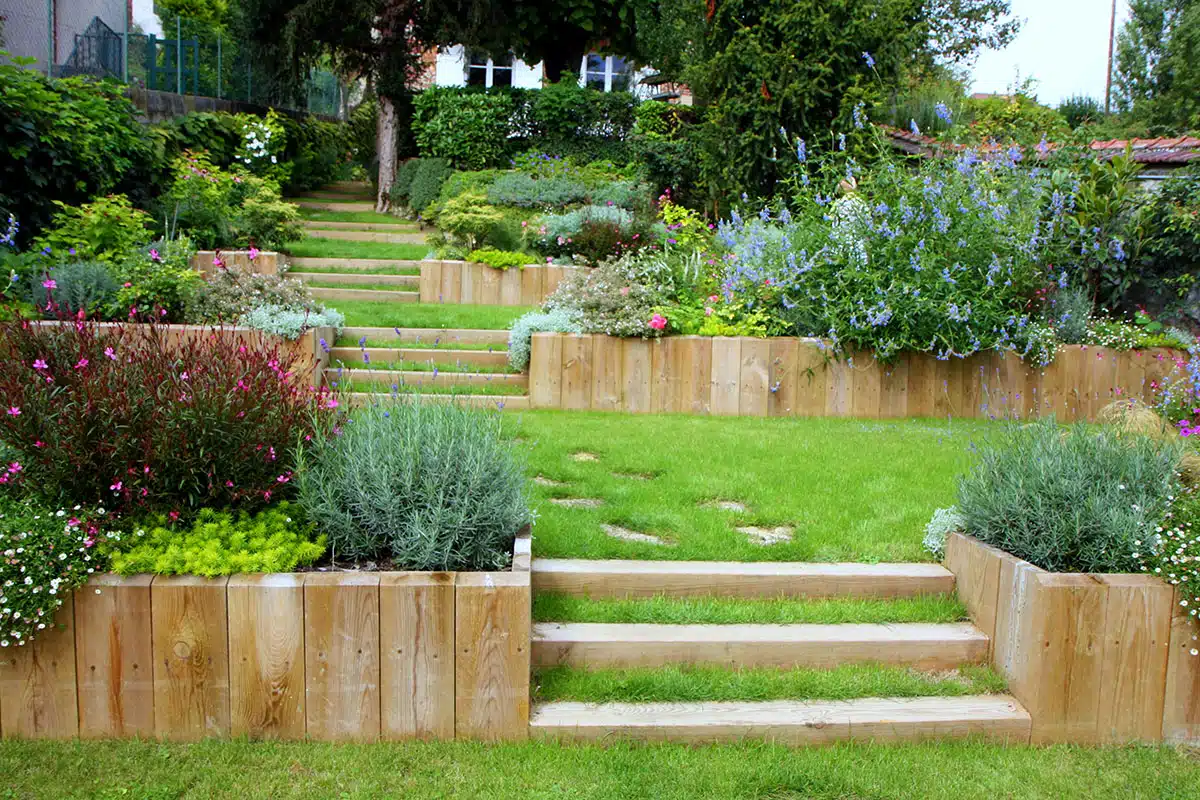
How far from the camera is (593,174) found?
Result: 14266 mm

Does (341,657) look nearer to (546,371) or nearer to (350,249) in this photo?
(546,371)

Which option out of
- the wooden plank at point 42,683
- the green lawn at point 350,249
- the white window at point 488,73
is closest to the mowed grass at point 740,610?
the wooden plank at point 42,683

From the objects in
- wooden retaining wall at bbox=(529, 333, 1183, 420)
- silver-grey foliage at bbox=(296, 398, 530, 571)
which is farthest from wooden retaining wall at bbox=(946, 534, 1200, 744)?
wooden retaining wall at bbox=(529, 333, 1183, 420)

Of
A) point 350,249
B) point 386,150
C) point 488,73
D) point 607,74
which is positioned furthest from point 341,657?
point 607,74

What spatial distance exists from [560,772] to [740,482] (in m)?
2.62

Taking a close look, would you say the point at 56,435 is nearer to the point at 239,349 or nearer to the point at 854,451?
the point at 239,349

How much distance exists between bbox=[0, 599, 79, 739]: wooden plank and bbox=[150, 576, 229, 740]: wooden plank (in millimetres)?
311

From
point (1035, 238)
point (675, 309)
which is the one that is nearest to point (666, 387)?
point (675, 309)

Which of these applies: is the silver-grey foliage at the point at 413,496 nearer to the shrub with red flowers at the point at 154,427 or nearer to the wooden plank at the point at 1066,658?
the shrub with red flowers at the point at 154,427

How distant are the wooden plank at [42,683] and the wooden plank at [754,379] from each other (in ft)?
18.1

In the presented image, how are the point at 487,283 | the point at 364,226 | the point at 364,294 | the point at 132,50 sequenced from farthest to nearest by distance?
the point at 364,226, the point at 132,50, the point at 487,283, the point at 364,294

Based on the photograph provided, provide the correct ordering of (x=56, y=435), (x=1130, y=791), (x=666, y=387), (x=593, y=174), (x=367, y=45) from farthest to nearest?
(x=367, y=45)
(x=593, y=174)
(x=666, y=387)
(x=56, y=435)
(x=1130, y=791)

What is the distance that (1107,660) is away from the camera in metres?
3.82

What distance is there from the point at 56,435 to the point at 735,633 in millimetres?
2877
